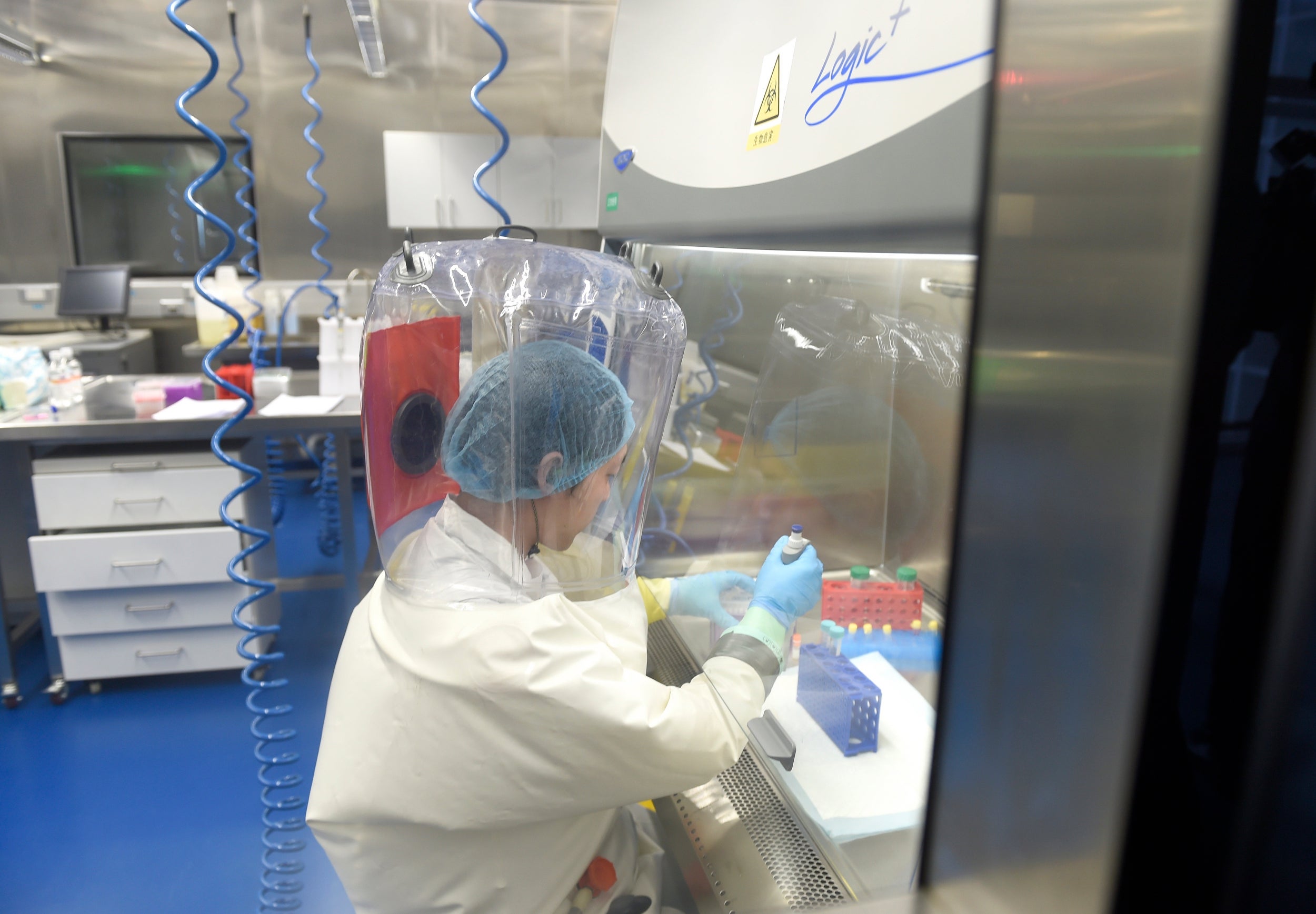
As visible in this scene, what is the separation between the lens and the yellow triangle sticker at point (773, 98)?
0.78m

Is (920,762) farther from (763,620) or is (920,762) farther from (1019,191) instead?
(1019,191)

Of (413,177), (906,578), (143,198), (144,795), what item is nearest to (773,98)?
(906,578)

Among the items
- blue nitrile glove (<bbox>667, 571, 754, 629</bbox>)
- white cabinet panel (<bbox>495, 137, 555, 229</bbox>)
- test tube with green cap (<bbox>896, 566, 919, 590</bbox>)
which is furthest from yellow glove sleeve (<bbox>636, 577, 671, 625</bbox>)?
white cabinet panel (<bbox>495, 137, 555, 229</bbox>)

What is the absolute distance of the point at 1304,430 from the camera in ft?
0.63

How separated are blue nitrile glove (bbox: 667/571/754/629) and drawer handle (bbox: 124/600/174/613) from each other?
2.08 m

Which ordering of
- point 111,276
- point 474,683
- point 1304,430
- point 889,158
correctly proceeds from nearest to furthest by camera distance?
point 1304,430, point 889,158, point 474,683, point 111,276

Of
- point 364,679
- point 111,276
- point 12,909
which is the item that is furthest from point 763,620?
point 111,276

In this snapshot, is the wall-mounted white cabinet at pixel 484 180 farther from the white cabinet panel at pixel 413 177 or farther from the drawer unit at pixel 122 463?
the drawer unit at pixel 122 463

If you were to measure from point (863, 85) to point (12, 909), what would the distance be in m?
2.45

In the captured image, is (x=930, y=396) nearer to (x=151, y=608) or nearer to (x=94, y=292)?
(x=151, y=608)

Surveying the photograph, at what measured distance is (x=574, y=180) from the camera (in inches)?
212

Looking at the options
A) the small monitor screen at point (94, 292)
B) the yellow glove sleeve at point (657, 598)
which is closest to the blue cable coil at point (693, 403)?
the yellow glove sleeve at point (657, 598)

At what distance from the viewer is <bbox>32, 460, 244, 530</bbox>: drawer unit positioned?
8.14 ft

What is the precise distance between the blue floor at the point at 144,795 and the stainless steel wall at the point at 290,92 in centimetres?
356
